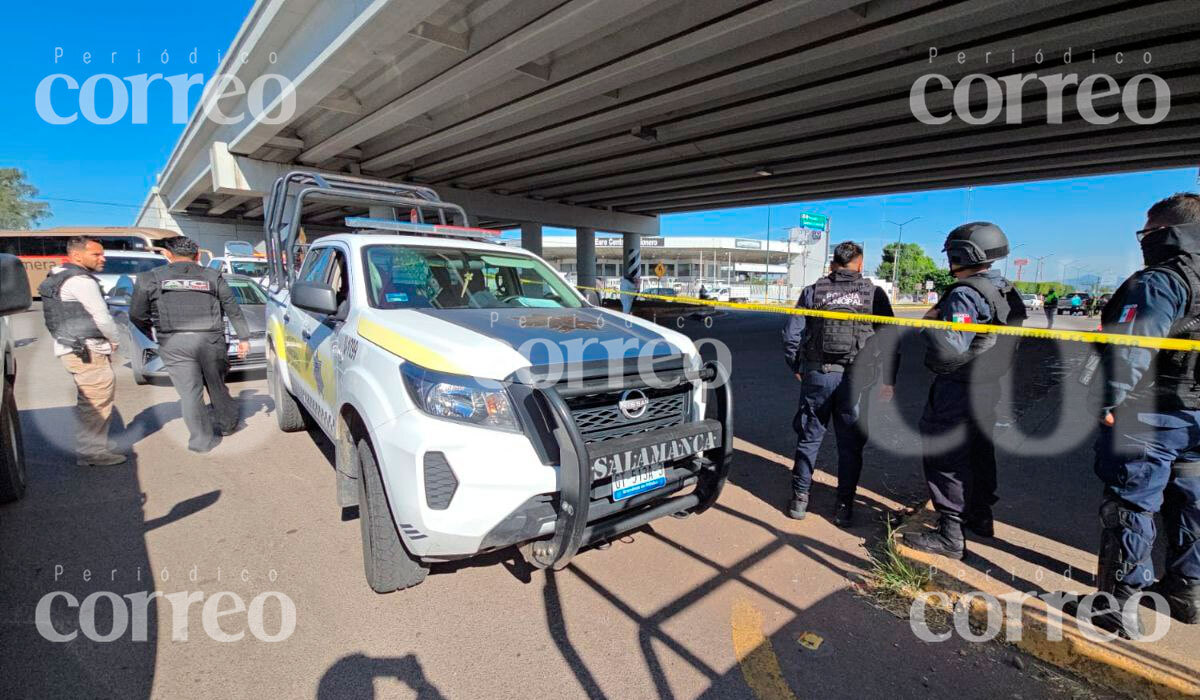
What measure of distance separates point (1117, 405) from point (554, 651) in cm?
288

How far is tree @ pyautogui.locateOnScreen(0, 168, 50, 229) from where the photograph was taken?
48766 mm

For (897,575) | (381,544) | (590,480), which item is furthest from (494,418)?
(897,575)

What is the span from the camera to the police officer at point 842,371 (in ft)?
11.4

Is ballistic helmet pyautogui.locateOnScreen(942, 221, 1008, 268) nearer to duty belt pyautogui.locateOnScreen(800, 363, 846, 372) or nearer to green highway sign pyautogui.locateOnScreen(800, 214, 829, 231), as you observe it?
duty belt pyautogui.locateOnScreen(800, 363, 846, 372)

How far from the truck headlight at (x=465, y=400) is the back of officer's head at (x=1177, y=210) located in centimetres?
318

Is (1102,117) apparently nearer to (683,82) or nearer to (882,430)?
(683,82)

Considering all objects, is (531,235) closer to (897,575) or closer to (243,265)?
(243,265)

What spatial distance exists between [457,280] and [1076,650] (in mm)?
3863

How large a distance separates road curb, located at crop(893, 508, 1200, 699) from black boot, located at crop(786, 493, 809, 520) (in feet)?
2.81

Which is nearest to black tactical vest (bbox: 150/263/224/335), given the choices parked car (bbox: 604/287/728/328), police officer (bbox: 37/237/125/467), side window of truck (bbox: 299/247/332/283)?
police officer (bbox: 37/237/125/467)

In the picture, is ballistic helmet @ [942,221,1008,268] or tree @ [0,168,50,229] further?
tree @ [0,168,50,229]

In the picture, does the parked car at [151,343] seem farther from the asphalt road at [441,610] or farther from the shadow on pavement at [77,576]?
the asphalt road at [441,610]

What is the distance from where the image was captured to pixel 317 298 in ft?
9.59

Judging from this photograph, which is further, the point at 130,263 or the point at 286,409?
the point at 130,263
